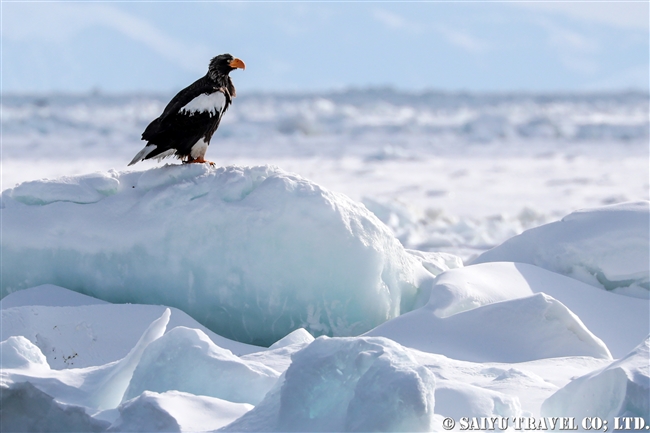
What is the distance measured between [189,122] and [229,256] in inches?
28.2

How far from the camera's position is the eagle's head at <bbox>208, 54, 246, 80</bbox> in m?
4.43

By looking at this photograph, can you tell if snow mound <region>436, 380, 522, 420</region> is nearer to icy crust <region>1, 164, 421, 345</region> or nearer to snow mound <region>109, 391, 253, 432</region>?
snow mound <region>109, 391, 253, 432</region>

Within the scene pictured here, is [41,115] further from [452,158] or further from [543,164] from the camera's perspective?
[543,164]

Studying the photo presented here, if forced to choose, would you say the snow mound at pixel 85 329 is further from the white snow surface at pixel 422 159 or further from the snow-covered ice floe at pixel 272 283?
the white snow surface at pixel 422 159

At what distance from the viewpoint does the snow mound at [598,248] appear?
4789 millimetres

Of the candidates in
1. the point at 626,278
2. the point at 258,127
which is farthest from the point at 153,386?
the point at 258,127

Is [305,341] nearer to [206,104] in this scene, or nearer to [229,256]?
[229,256]

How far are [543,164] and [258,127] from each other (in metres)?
9.18

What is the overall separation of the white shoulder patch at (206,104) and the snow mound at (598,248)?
77.2 inches

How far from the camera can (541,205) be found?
9.55 m

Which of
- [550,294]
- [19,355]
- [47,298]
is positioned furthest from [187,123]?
[550,294]

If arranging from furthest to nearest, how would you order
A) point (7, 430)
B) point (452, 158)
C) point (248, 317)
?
point (452, 158), point (248, 317), point (7, 430)

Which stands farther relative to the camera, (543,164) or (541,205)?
(543,164)

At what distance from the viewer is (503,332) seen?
12.9 feet
